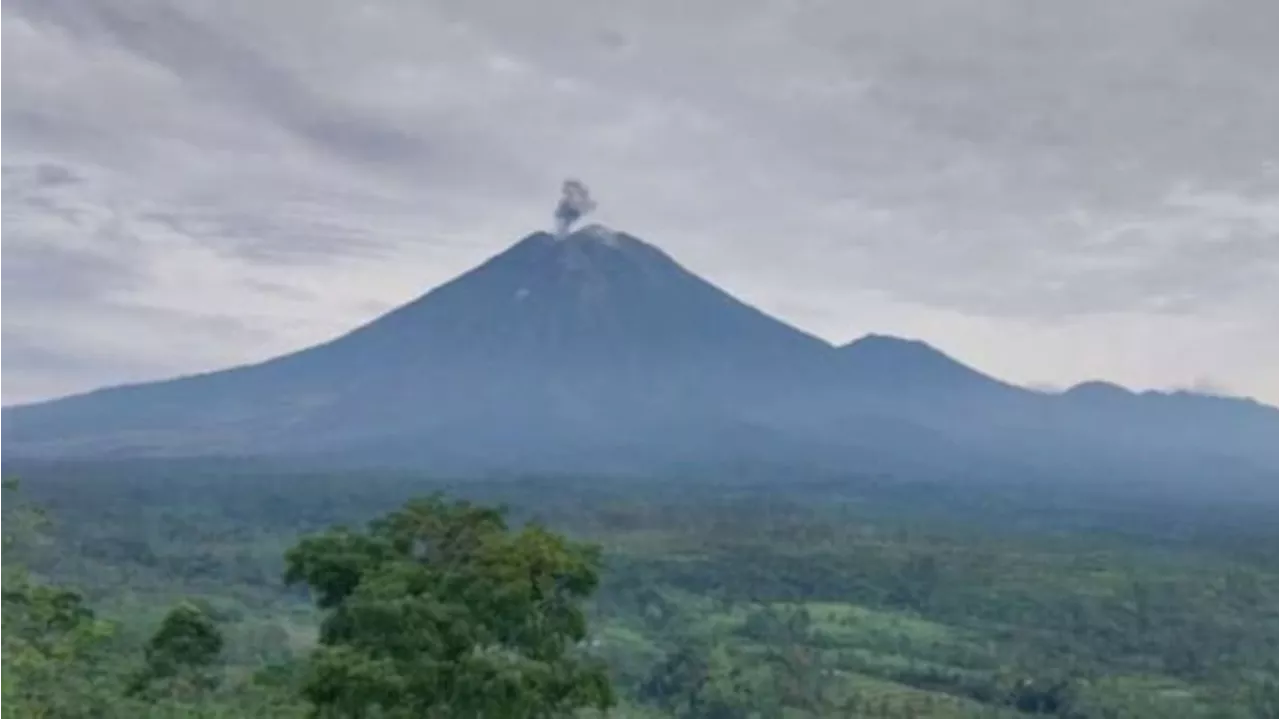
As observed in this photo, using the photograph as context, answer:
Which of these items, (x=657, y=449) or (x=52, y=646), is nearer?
(x=52, y=646)

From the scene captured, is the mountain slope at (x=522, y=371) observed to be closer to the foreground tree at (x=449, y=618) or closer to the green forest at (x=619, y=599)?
the green forest at (x=619, y=599)

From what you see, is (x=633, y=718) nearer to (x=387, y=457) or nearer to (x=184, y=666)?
(x=184, y=666)

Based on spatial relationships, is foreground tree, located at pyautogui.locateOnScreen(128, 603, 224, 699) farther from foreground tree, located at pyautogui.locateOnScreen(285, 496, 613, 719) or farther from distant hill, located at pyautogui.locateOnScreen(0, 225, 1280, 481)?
distant hill, located at pyautogui.locateOnScreen(0, 225, 1280, 481)

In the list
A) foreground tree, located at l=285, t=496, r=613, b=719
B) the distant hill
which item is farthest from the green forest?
the distant hill

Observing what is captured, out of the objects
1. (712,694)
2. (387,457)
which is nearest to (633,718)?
(712,694)

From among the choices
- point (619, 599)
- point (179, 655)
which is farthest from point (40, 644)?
point (619, 599)

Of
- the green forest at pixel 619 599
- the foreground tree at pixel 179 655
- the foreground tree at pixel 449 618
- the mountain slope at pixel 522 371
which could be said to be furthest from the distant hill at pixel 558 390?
the foreground tree at pixel 449 618
